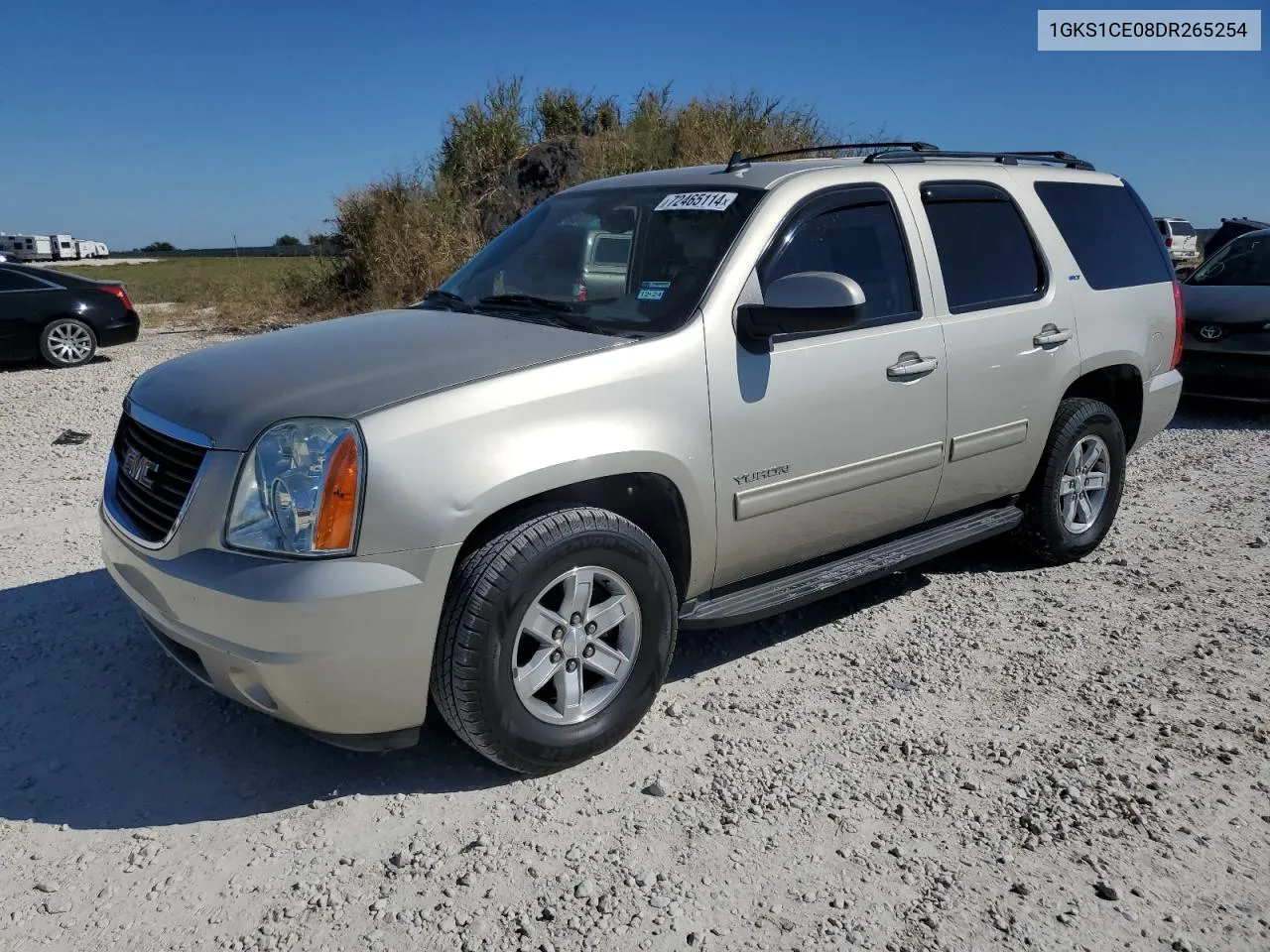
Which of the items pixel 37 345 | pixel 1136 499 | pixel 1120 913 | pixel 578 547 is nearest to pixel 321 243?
pixel 37 345

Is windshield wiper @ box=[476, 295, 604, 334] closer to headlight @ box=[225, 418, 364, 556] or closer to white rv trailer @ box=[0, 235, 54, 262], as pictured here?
headlight @ box=[225, 418, 364, 556]

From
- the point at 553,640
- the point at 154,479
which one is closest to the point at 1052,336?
the point at 553,640

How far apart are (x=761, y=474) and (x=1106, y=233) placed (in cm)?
278

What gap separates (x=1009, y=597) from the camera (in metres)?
4.77

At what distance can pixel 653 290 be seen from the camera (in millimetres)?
3672

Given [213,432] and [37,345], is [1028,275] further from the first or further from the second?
[37,345]

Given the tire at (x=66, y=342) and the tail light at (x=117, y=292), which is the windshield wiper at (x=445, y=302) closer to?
the tire at (x=66, y=342)

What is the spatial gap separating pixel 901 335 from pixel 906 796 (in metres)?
1.76

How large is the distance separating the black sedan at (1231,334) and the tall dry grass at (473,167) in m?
7.70

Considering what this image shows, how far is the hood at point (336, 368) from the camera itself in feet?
9.72

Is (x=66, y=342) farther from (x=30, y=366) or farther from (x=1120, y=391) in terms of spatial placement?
(x=1120, y=391)

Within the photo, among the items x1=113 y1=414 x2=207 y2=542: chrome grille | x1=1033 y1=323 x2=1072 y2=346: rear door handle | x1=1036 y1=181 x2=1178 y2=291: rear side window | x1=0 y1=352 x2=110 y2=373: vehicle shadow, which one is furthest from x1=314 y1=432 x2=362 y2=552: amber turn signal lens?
x1=0 y1=352 x2=110 y2=373: vehicle shadow

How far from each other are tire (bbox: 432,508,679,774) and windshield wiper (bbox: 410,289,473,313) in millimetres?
1298

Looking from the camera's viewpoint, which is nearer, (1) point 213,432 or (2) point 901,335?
(1) point 213,432
